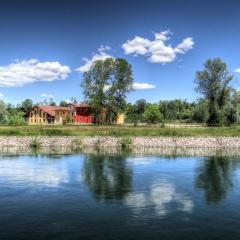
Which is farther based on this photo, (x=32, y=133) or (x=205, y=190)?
(x=32, y=133)

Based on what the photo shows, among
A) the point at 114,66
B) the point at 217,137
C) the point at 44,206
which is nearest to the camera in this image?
the point at 44,206

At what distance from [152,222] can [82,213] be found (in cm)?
422

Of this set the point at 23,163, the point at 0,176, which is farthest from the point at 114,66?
the point at 0,176

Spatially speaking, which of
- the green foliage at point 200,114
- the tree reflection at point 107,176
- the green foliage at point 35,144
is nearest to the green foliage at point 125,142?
the green foliage at point 35,144

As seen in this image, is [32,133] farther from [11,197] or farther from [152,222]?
[152,222]

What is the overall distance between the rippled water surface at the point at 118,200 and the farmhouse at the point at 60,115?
96309 mm

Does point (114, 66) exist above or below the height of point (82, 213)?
above

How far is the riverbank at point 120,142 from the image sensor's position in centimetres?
7025

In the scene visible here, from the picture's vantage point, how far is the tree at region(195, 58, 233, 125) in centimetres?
11450

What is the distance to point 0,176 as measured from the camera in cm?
3788

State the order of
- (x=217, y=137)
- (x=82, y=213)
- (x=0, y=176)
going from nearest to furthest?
1. (x=82, y=213)
2. (x=0, y=176)
3. (x=217, y=137)

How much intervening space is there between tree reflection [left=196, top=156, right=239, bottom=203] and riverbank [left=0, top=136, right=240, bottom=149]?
1777cm

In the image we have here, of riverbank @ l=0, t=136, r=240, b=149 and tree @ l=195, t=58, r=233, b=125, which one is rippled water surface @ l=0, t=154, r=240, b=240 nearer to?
riverbank @ l=0, t=136, r=240, b=149

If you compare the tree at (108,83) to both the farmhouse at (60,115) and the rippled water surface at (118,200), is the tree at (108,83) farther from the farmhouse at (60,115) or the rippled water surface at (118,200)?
the rippled water surface at (118,200)
